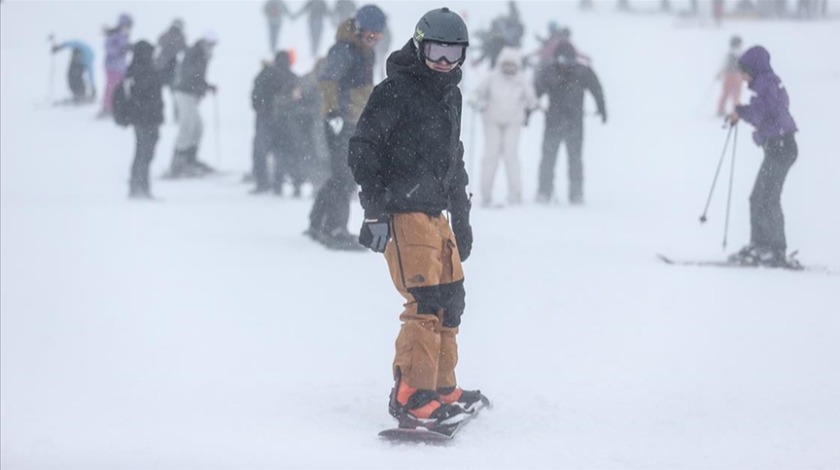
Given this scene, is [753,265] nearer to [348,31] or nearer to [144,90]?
[348,31]

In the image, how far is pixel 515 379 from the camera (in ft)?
19.7

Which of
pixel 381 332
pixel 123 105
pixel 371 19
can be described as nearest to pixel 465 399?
pixel 381 332

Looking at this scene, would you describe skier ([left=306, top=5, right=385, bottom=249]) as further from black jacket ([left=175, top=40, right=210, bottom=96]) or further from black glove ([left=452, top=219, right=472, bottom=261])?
black jacket ([left=175, top=40, right=210, bottom=96])

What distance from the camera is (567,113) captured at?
43.6ft

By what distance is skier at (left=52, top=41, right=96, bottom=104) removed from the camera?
2194 cm

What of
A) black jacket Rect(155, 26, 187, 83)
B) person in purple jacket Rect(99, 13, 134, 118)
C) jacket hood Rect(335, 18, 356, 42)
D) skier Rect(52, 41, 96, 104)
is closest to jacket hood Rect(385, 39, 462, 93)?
jacket hood Rect(335, 18, 356, 42)

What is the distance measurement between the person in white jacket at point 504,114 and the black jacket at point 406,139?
26.9 feet

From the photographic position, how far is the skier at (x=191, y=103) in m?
15.2

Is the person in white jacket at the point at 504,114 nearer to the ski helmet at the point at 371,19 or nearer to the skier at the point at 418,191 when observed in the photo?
the ski helmet at the point at 371,19

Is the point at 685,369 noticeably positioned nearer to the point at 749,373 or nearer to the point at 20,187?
the point at 749,373

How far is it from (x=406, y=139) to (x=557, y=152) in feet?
28.1

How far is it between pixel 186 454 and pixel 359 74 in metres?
4.51

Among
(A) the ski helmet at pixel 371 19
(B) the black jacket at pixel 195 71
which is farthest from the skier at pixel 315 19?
(A) the ski helmet at pixel 371 19

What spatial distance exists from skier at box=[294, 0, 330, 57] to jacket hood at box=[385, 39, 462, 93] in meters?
24.4
